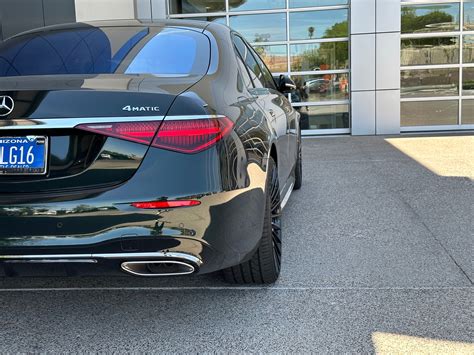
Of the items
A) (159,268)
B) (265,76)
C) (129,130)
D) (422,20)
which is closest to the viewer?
(129,130)

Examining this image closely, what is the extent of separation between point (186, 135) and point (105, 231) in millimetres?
572

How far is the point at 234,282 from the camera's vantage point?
355cm

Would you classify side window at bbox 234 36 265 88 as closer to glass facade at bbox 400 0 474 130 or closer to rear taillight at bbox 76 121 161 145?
rear taillight at bbox 76 121 161 145

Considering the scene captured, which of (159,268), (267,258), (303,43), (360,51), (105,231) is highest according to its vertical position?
(303,43)

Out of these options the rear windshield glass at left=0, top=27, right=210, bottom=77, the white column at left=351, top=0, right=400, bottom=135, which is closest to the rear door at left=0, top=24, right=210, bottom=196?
the rear windshield glass at left=0, top=27, right=210, bottom=77

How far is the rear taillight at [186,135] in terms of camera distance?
8.17 feet

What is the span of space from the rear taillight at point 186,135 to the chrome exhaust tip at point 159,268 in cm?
54

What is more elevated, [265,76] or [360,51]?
[360,51]

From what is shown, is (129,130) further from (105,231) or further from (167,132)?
(105,231)

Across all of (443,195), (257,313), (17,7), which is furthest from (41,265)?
(17,7)

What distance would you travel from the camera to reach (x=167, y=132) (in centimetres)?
249

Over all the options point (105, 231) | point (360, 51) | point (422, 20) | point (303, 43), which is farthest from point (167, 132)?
point (422, 20)

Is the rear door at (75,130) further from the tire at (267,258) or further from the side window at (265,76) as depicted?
the side window at (265,76)

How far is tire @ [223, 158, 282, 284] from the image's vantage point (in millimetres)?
3311
